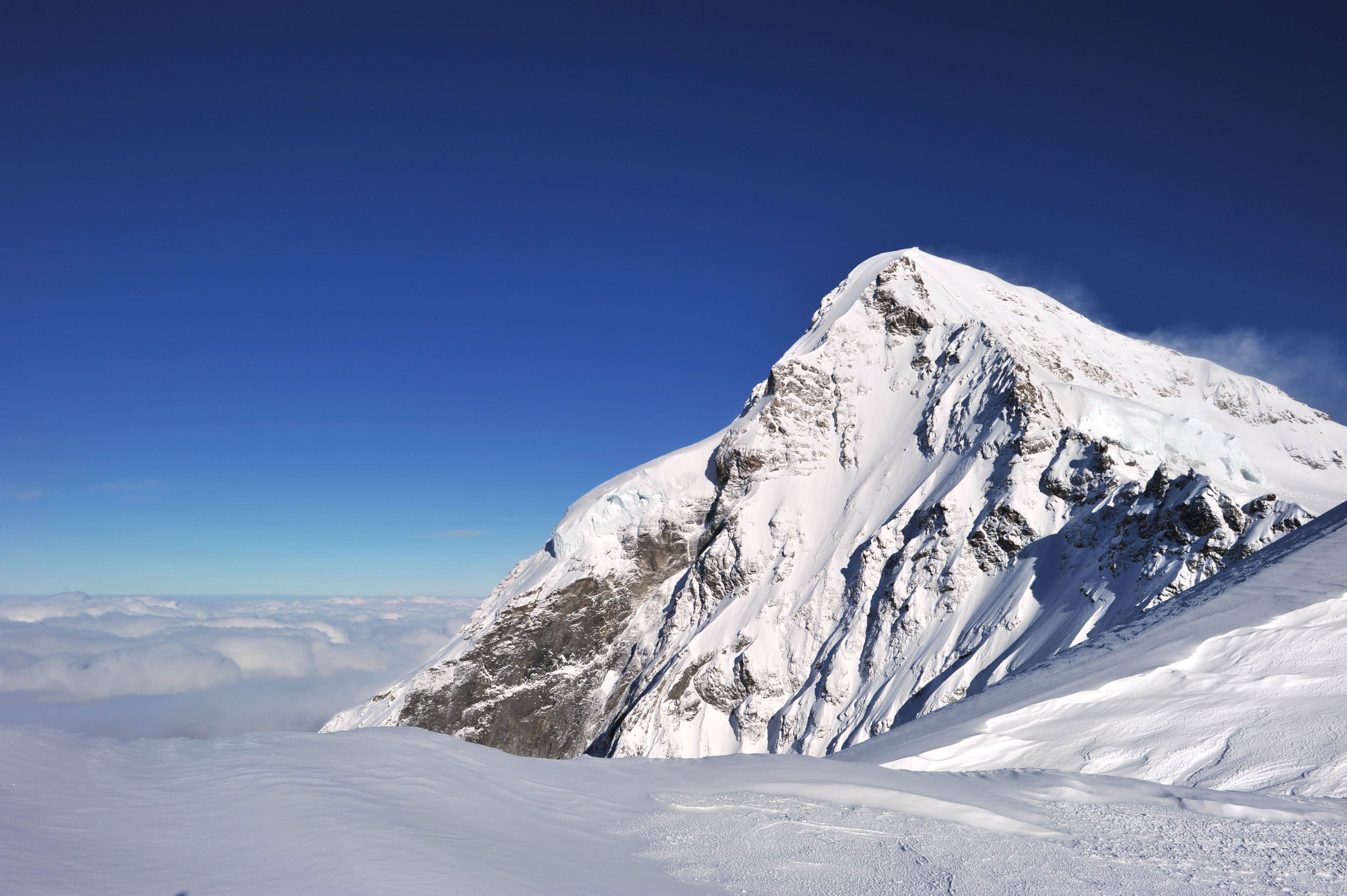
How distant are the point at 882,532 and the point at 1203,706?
193 ft

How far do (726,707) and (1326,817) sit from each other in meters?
63.6

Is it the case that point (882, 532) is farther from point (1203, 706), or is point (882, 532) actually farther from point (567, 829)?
point (567, 829)

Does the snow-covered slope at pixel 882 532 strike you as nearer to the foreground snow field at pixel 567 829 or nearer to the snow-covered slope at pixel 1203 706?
the snow-covered slope at pixel 1203 706

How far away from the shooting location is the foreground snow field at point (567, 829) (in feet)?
15.6

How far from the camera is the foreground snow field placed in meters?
4.75

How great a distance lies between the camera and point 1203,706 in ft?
31.2

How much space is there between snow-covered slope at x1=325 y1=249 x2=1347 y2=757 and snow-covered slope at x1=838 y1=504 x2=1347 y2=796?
31.6m

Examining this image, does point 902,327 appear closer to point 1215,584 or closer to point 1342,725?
point 1215,584

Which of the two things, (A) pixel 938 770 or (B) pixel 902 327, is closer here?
(A) pixel 938 770

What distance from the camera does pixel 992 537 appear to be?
5794 cm

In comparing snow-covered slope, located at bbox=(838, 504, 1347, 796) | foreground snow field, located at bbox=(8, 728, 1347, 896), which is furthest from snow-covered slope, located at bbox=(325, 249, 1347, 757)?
foreground snow field, located at bbox=(8, 728, 1347, 896)

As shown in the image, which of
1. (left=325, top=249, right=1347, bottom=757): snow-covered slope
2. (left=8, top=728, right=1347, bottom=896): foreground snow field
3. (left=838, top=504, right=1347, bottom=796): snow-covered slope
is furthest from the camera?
(left=325, top=249, right=1347, bottom=757): snow-covered slope

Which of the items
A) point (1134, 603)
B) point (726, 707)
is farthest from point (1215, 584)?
point (726, 707)

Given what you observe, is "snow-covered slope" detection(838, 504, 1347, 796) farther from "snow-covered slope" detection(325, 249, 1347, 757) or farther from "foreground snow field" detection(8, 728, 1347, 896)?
"snow-covered slope" detection(325, 249, 1347, 757)
